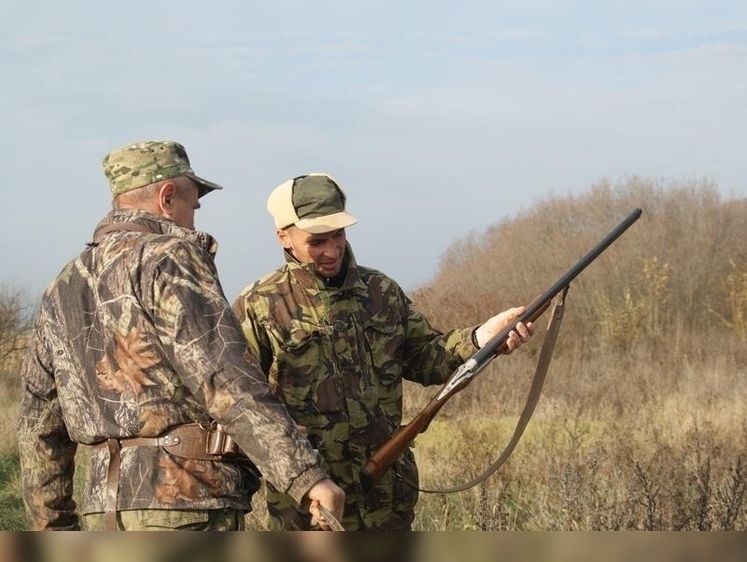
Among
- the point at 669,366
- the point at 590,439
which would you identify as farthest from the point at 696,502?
the point at 669,366

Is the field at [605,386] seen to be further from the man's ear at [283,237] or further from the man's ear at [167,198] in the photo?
the man's ear at [167,198]

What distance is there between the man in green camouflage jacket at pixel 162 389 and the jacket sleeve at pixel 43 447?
0.73 feet

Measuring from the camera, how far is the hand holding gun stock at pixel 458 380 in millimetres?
4648

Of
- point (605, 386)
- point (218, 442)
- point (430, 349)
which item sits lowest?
point (605, 386)

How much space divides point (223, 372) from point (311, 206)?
1.53 meters

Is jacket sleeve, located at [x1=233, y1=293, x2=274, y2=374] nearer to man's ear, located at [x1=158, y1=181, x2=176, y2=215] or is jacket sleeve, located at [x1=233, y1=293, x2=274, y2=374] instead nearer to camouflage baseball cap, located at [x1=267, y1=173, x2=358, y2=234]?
camouflage baseball cap, located at [x1=267, y1=173, x2=358, y2=234]

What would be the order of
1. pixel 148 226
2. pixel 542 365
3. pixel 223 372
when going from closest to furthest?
pixel 223 372 → pixel 148 226 → pixel 542 365

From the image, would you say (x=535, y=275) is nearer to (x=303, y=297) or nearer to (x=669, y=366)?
(x=669, y=366)

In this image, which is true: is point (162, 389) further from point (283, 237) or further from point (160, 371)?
point (283, 237)

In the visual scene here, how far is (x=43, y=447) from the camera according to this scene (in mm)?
4145

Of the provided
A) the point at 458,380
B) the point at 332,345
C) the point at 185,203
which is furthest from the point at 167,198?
the point at 458,380

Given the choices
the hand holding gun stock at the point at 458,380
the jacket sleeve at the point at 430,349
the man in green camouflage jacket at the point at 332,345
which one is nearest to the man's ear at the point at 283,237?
the man in green camouflage jacket at the point at 332,345

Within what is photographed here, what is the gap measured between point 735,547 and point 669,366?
17.0 metres

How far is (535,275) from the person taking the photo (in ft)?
84.9
